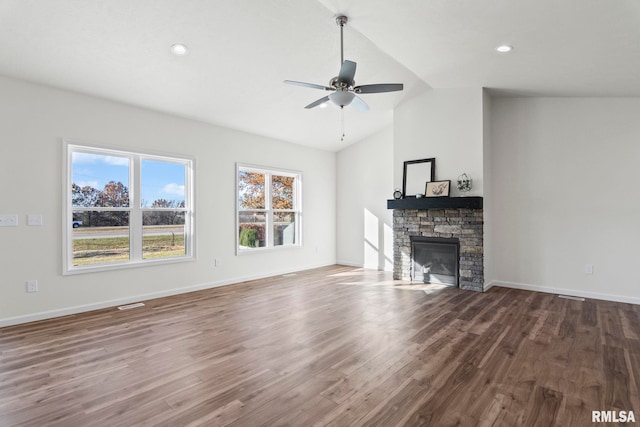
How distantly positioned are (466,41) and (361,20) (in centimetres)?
119

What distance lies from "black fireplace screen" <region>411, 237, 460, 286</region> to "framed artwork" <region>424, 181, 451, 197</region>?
0.74m

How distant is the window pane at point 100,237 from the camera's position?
4.22 metres

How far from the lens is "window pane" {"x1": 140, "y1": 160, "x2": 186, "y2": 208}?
4832 millimetres

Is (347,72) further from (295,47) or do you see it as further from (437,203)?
(437,203)

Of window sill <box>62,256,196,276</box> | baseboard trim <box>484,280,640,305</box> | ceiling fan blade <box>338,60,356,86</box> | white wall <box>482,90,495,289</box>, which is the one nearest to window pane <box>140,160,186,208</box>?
window sill <box>62,256,196,276</box>

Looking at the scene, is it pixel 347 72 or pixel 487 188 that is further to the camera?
pixel 487 188

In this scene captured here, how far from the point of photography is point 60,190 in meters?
3.96

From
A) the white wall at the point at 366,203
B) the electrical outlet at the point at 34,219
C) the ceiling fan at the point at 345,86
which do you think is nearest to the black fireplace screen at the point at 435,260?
the white wall at the point at 366,203

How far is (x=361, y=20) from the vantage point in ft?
11.3

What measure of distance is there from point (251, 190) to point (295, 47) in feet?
9.86

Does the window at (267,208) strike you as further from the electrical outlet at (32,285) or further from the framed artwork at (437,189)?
the electrical outlet at (32,285)

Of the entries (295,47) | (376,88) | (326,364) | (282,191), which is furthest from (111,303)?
(376,88)

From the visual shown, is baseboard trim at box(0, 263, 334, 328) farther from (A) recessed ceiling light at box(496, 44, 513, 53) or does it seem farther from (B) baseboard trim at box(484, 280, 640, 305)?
(A) recessed ceiling light at box(496, 44, 513, 53)

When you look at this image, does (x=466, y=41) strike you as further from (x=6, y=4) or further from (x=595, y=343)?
(x=6, y=4)
